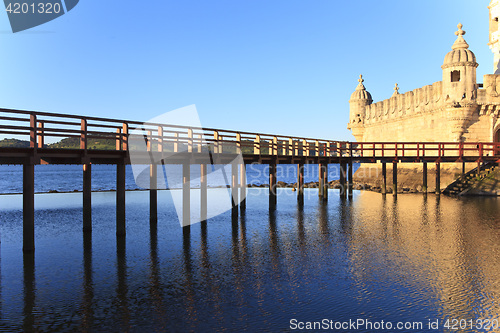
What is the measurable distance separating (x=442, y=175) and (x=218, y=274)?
3245cm

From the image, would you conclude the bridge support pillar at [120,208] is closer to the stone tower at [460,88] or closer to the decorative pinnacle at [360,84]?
the stone tower at [460,88]

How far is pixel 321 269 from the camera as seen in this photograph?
12320 millimetres

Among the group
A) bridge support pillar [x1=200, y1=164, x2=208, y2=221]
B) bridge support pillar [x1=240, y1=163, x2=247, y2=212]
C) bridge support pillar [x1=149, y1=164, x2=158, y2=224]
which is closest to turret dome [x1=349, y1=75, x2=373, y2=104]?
bridge support pillar [x1=240, y1=163, x2=247, y2=212]

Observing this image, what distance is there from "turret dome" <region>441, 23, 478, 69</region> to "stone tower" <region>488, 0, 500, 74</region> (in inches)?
524

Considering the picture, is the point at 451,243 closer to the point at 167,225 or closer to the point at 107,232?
the point at 167,225

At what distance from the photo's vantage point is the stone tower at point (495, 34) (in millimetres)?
49344

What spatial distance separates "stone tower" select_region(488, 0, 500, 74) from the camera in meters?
49.3

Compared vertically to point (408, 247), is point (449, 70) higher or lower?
higher

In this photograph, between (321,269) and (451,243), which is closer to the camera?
(321,269)

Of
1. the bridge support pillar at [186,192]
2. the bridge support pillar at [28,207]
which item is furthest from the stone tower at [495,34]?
the bridge support pillar at [28,207]

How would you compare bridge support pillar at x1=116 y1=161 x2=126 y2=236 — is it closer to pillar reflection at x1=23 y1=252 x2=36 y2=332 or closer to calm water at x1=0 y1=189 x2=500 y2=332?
calm water at x1=0 y1=189 x2=500 y2=332

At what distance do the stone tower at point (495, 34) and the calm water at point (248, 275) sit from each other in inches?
A: 1430

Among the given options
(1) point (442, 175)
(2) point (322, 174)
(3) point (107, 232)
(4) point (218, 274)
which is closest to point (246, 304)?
(4) point (218, 274)

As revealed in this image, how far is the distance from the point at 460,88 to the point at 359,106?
19.1 m
